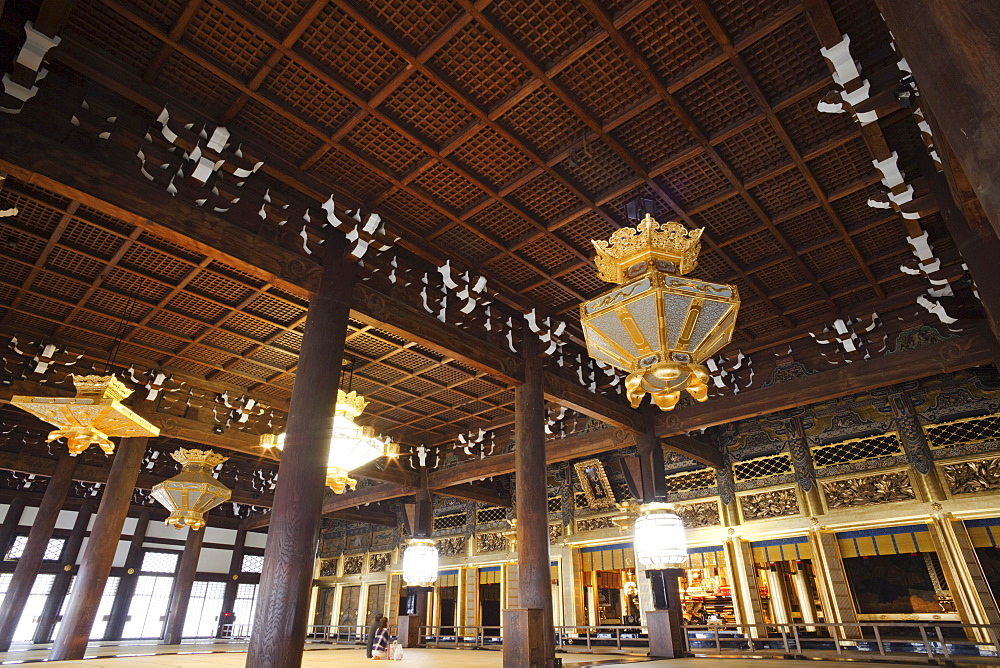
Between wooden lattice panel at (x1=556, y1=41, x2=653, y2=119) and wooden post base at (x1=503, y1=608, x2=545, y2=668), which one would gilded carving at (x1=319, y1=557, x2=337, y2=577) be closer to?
wooden post base at (x1=503, y1=608, x2=545, y2=668)

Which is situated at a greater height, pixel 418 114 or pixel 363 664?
pixel 418 114

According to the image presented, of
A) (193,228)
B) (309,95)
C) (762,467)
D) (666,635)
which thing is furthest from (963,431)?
(193,228)

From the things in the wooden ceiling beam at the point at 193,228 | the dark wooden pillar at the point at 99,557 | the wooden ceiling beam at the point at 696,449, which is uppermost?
the wooden ceiling beam at the point at 193,228

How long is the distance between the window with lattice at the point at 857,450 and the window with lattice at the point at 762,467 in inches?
20.5

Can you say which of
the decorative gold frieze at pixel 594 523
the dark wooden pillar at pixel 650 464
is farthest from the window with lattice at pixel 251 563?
the dark wooden pillar at pixel 650 464

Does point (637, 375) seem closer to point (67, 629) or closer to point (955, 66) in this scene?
point (955, 66)

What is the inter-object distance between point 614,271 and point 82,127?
14.4 ft

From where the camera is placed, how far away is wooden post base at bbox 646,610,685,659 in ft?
27.7

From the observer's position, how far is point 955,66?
1.39 metres

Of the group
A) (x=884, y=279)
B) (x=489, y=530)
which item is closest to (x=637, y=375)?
(x=884, y=279)

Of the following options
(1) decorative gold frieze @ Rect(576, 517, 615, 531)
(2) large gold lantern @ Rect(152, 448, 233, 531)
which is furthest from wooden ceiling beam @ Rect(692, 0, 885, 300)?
(2) large gold lantern @ Rect(152, 448, 233, 531)

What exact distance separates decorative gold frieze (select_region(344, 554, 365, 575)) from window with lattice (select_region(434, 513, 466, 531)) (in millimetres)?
3641

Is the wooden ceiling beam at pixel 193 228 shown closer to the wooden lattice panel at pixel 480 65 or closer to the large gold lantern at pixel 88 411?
the wooden lattice panel at pixel 480 65

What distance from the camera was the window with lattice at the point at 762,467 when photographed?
10.5 meters
